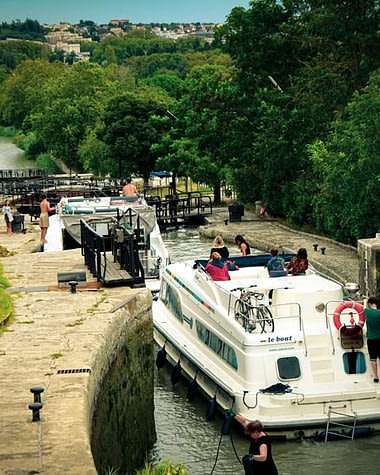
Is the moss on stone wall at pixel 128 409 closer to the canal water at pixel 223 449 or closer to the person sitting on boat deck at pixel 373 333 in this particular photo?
the canal water at pixel 223 449

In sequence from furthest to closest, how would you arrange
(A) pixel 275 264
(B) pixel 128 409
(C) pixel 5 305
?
(A) pixel 275 264
(C) pixel 5 305
(B) pixel 128 409

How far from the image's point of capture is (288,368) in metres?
20.9

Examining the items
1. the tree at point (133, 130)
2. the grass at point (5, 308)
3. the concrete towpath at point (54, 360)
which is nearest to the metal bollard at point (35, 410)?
the concrete towpath at point (54, 360)

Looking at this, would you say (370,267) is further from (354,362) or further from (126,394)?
(126,394)

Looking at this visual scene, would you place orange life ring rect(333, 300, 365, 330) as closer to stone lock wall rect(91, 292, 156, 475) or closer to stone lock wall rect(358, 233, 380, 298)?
stone lock wall rect(91, 292, 156, 475)

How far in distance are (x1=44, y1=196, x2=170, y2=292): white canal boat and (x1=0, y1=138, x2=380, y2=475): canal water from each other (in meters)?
8.48

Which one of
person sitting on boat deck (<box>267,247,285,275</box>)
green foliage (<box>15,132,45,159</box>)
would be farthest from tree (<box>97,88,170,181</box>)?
green foliage (<box>15,132,45,159</box>)

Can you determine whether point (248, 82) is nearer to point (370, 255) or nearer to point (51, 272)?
point (370, 255)

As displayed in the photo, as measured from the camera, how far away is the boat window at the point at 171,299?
1046 inches

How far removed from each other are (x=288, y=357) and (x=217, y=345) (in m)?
2.29

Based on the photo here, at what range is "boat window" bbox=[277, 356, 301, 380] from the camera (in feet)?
68.3

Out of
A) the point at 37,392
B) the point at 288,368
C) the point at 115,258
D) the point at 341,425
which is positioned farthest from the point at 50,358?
the point at 115,258

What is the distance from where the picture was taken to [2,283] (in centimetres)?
2322

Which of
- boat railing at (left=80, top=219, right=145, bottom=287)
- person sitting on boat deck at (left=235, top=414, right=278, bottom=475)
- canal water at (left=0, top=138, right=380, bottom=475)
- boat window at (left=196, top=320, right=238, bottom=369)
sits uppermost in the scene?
boat railing at (left=80, top=219, right=145, bottom=287)
